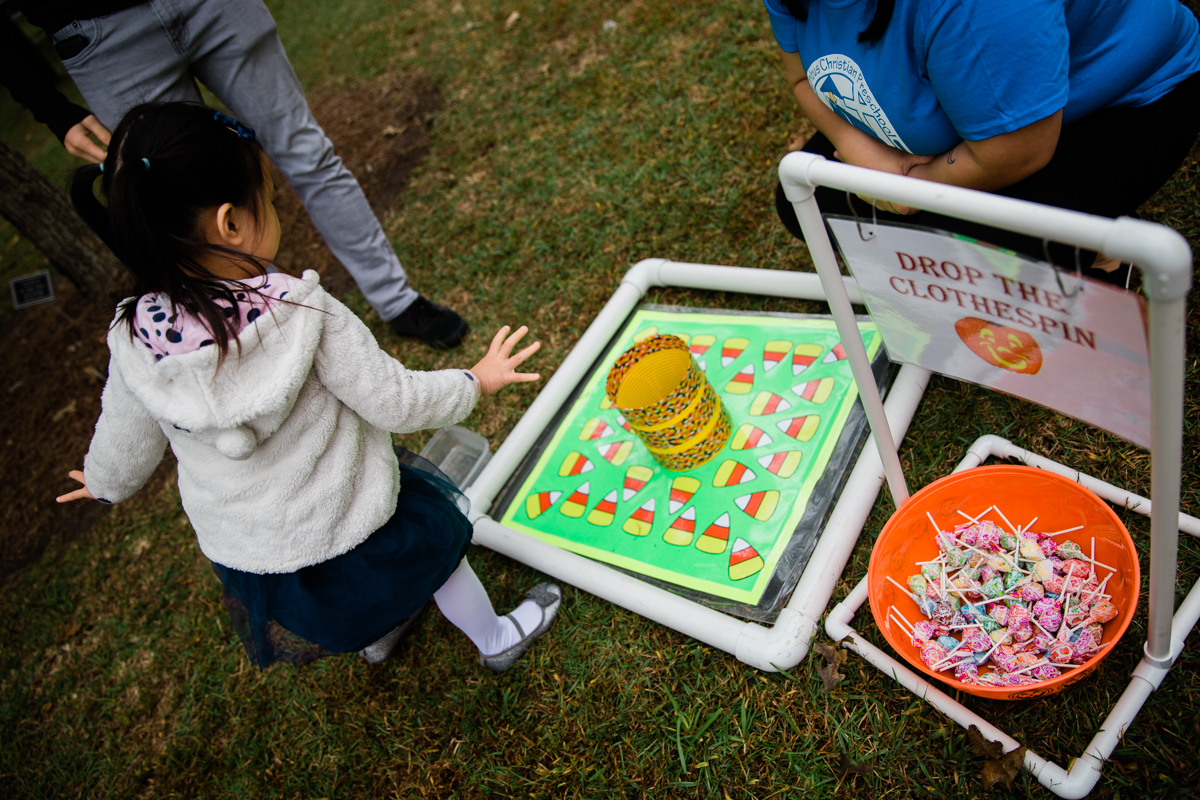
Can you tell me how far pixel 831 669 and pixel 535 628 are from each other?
801 mm

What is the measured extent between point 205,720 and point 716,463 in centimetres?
179

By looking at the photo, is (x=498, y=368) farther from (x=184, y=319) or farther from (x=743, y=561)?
(x=743, y=561)

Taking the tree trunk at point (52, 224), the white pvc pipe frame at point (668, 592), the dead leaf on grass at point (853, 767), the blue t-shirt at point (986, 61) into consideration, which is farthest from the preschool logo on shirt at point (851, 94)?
the tree trunk at point (52, 224)

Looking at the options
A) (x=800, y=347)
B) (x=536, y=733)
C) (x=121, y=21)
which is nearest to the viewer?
(x=536, y=733)

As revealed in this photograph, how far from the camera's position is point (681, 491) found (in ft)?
6.97

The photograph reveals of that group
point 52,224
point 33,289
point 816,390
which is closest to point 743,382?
point 816,390

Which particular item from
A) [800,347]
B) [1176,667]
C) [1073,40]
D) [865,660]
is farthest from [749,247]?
[1176,667]

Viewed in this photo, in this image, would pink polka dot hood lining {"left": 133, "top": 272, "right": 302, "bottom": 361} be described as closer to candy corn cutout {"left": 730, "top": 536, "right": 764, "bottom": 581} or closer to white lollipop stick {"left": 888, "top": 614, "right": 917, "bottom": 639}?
candy corn cutout {"left": 730, "top": 536, "right": 764, "bottom": 581}

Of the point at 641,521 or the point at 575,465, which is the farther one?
the point at 575,465

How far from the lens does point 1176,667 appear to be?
1437 millimetres

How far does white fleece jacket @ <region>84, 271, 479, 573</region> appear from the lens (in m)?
1.33

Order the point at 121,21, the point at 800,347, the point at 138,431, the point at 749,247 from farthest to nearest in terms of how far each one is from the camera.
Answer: the point at 749,247 < the point at 800,347 < the point at 121,21 < the point at 138,431

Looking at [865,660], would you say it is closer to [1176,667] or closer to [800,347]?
[1176,667]

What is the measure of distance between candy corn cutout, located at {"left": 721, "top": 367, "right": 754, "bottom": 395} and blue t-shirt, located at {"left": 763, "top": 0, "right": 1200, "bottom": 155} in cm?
83
